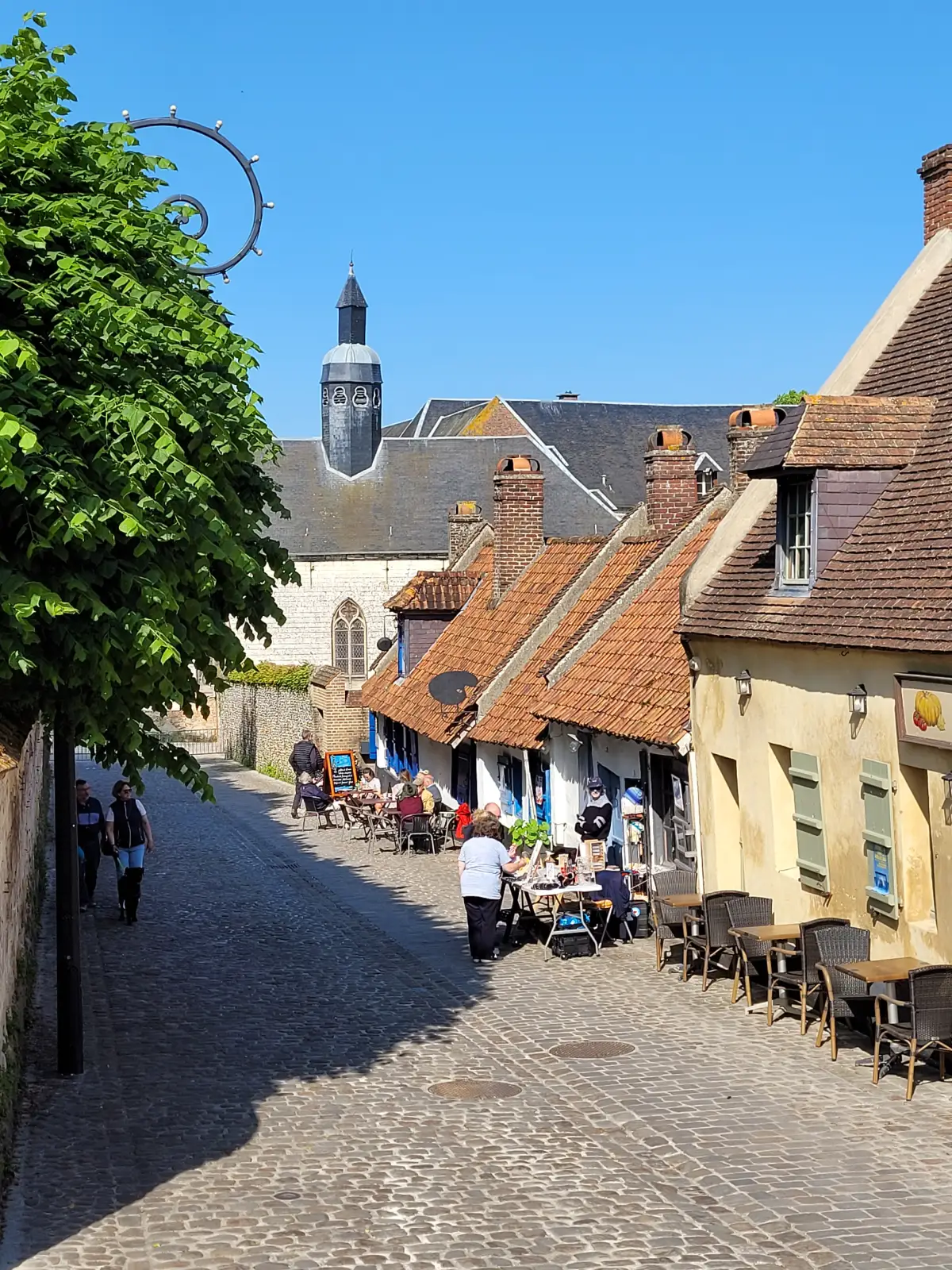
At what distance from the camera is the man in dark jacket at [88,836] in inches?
827

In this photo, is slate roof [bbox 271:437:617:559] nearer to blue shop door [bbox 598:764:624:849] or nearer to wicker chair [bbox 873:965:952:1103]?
blue shop door [bbox 598:764:624:849]

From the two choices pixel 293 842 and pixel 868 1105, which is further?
pixel 293 842

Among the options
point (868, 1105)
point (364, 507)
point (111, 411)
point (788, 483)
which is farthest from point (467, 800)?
point (364, 507)

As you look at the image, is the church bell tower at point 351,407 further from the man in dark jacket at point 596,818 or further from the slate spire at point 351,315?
the man in dark jacket at point 596,818

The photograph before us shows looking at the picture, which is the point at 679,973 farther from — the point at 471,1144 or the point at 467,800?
the point at 467,800

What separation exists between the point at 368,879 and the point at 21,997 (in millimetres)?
10791

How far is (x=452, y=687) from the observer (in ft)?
88.5

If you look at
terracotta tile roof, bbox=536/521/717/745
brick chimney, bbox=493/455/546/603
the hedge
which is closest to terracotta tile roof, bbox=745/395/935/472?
terracotta tile roof, bbox=536/521/717/745

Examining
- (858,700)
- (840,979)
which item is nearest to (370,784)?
(858,700)

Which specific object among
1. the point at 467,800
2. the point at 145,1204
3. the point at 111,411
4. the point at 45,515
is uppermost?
the point at 111,411

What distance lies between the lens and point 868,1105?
1090 centimetres

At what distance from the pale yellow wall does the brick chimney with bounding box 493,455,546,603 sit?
1199 cm

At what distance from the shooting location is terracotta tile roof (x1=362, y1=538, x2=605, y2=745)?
26.9m

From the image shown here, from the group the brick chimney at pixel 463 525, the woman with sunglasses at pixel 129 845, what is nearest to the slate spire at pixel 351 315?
the brick chimney at pixel 463 525
